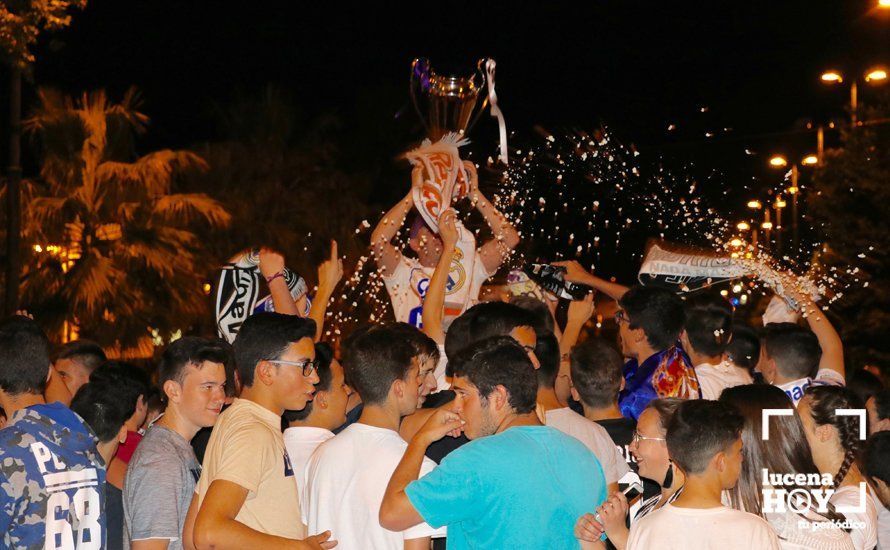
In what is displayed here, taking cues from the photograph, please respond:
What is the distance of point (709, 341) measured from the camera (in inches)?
293

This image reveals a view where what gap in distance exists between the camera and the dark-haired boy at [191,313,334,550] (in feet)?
14.2

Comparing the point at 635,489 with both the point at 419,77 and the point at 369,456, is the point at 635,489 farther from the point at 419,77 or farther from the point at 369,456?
the point at 419,77

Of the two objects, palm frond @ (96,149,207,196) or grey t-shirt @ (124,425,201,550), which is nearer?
grey t-shirt @ (124,425,201,550)

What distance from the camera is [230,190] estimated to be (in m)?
28.7

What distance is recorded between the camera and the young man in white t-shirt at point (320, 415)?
5.74 metres

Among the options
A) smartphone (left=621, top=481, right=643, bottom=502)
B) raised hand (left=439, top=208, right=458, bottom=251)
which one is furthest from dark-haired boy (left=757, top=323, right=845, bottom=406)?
raised hand (left=439, top=208, right=458, bottom=251)

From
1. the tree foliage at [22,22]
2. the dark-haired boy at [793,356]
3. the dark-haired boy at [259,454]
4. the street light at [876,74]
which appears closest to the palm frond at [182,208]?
the tree foliage at [22,22]

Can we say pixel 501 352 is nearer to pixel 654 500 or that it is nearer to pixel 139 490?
pixel 654 500

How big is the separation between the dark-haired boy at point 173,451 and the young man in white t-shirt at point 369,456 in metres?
0.55

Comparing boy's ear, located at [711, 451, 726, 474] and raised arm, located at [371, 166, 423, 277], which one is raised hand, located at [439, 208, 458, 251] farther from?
boy's ear, located at [711, 451, 726, 474]

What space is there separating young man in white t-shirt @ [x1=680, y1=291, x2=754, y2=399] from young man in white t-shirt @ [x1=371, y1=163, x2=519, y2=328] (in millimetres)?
1780

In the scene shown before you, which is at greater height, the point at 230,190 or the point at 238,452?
the point at 230,190

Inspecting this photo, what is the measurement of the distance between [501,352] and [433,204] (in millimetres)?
3799

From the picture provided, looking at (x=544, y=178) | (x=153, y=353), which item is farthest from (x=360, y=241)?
(x=544, y=178)
